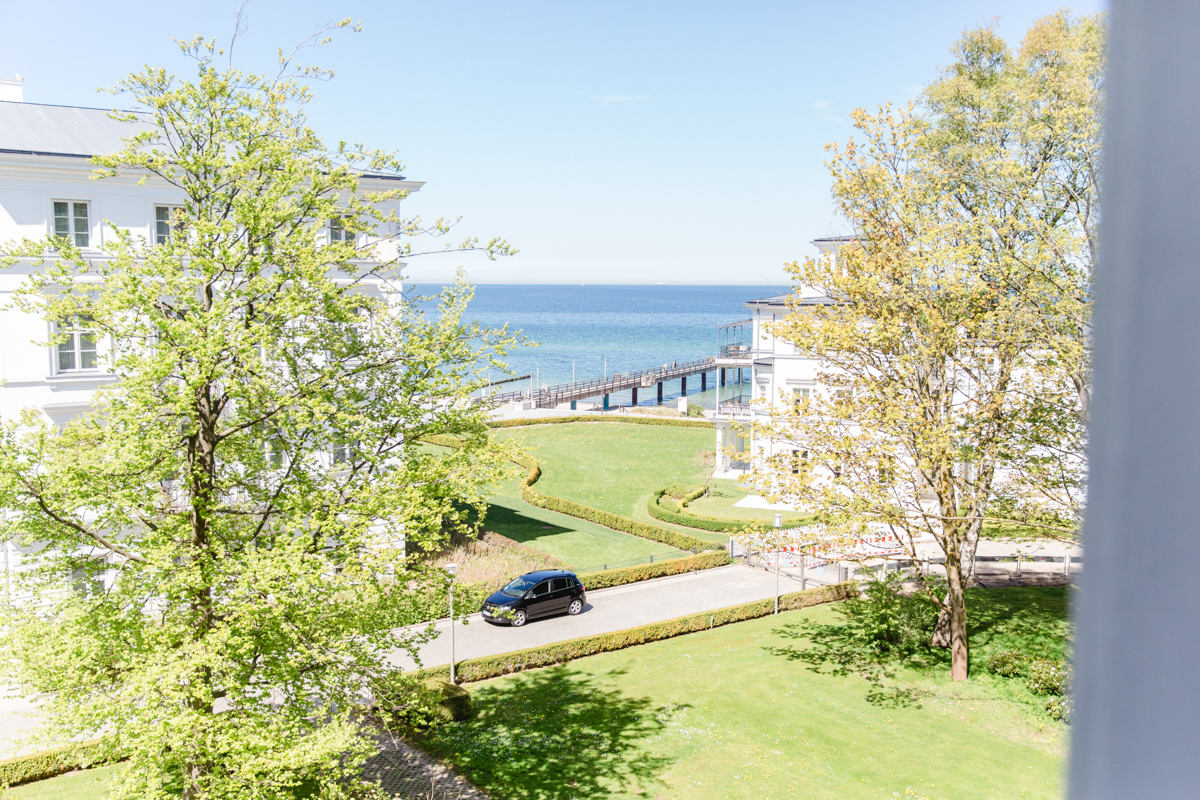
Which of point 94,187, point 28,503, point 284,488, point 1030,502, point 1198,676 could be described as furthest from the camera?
point 94,187

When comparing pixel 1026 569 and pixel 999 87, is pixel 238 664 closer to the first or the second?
pixel 999 87

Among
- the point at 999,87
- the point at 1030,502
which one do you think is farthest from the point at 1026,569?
the point at 999,87

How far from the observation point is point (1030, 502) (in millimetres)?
20938

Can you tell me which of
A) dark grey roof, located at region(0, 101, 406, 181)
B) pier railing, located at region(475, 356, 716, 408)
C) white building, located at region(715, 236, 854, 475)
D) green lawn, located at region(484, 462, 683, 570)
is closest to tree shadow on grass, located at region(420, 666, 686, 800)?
green lawn, located at region(484, 462, 683, 570)

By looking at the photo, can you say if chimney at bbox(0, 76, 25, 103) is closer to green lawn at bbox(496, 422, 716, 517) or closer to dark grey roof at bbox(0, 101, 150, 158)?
dark grey roof at bbox(0, 101, 150, 158)

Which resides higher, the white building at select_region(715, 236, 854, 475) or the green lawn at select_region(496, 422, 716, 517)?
the white building at select_region(715, 236, 854, 475)

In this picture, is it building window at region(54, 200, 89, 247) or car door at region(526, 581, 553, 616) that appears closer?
building window at region(54, 200, 89, 247)

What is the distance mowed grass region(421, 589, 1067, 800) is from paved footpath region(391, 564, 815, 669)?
2.08 m

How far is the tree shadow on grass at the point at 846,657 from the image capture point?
70.2 ft

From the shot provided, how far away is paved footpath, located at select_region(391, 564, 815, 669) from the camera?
2572 centimetres

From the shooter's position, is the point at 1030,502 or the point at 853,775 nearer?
the point at 853,775

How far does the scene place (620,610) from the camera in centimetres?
2912

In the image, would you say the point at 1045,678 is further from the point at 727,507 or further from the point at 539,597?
the point at 727,507

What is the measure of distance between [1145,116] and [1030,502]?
73.8ft
